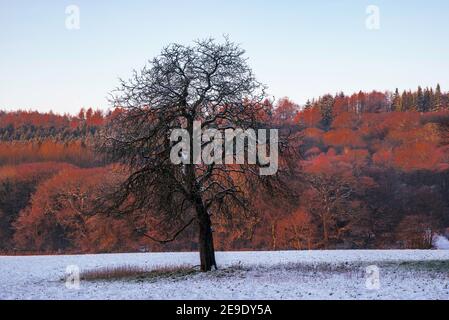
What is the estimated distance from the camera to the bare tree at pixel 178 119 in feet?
83.9

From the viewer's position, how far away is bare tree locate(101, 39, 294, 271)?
2556 centimetres

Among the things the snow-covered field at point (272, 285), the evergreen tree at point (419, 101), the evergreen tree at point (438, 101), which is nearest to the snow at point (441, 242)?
the snow-covered field at point (272, 285)

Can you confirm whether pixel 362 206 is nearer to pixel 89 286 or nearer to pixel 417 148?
pixel 417 148

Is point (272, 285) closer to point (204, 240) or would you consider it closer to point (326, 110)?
point (204, 240)

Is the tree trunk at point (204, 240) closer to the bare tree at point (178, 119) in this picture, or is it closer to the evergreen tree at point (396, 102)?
the bare tree at point (178, 119)

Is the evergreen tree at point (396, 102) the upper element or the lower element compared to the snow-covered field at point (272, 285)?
upper

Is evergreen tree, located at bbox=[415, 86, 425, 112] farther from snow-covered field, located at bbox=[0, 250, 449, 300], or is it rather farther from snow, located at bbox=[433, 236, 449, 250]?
snow-covered field, located at bbox=[0, 250, 449, 300]

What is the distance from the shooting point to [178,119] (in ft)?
85.1

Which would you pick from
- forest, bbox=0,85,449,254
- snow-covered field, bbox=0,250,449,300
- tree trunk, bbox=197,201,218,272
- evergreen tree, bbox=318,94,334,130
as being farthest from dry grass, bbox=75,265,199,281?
evergreen tree, bbox=318,94,334,130

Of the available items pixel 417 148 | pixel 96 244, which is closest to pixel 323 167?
pixel 417 148

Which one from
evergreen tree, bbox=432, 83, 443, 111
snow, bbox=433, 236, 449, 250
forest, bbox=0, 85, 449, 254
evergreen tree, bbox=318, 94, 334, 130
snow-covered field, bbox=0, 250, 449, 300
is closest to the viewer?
snow-covered field, bbox=0, 250, 449, 300

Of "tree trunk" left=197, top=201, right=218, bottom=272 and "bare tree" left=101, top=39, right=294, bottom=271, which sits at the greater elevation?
Result: "bare tree" left=101, top=39, right=294, bottom=271

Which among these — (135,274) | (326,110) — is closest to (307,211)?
(135,274)
